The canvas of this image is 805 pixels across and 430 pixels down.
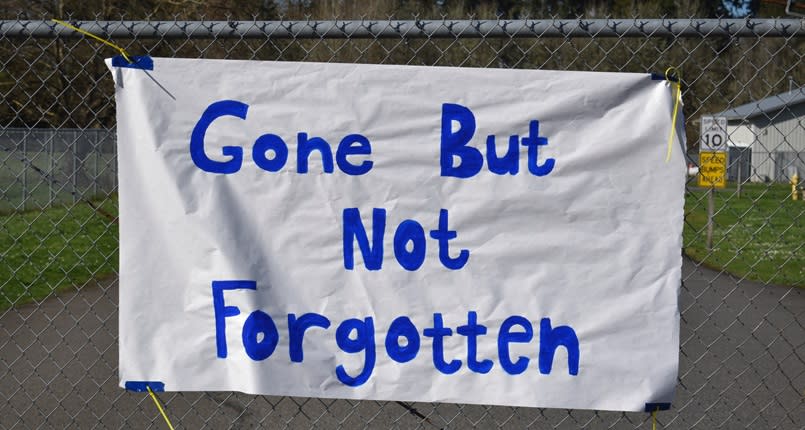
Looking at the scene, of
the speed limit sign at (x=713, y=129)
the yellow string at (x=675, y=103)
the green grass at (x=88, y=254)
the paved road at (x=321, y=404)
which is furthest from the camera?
the green grass at (x=88, y=254)

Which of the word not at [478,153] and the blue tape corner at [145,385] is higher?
the word not at [478,153]

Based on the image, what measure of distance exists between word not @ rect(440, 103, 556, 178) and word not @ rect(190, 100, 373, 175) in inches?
10.9

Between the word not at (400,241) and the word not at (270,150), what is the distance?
0.18m

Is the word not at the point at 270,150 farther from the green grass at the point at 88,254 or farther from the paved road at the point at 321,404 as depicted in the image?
the green grass at the point at 88,254

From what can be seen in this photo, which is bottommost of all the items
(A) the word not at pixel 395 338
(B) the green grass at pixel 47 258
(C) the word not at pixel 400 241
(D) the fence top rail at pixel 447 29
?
(B) the green grass at pixel 47 258

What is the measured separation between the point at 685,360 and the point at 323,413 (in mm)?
3329

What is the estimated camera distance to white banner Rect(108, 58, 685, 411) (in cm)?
314

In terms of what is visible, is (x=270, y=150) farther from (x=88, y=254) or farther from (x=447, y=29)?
(x=88, y=254)

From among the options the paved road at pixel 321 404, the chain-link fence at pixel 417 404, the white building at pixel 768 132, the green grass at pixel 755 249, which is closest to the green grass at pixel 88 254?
the green grass at pixel 755 249

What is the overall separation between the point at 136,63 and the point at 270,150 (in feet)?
1.92

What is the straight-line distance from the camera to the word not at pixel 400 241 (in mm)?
3162

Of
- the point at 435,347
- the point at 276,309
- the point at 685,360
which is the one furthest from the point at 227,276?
the point at 685,360

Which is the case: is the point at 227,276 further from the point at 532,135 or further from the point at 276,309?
the point at 532,135

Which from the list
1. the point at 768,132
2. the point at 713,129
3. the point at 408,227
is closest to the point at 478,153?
the point at 408,227
